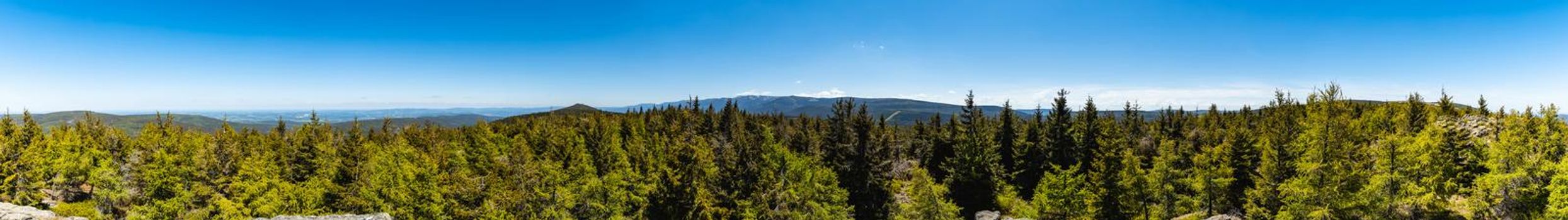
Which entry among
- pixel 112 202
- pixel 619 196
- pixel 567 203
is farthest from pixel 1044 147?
pixel 112 202

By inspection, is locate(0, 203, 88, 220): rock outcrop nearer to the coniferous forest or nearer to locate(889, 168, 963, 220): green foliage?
the coniferous forest

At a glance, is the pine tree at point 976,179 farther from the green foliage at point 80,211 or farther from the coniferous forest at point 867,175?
the green foliage at point 80,211

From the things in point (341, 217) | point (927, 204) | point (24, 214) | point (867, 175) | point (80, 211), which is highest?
point (867, 175)

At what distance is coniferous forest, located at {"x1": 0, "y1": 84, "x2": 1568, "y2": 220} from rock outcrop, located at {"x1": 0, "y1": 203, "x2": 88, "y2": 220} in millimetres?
1814

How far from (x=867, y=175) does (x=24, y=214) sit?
58.3 m

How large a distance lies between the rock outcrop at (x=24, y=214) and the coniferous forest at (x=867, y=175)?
1.81m

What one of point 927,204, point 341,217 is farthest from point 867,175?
point 341,217

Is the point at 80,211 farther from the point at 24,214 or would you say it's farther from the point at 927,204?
the point at 927,204

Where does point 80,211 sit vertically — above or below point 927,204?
below

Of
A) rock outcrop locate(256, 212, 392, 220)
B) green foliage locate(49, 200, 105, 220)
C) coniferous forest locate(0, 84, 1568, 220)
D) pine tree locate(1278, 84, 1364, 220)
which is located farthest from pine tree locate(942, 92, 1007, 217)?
green foliage locate(49, 200, 105, 220)

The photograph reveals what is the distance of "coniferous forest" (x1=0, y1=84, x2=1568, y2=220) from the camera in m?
34.1

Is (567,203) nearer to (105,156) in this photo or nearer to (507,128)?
(105,156)

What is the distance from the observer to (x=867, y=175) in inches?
1767

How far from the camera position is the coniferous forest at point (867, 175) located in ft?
112
